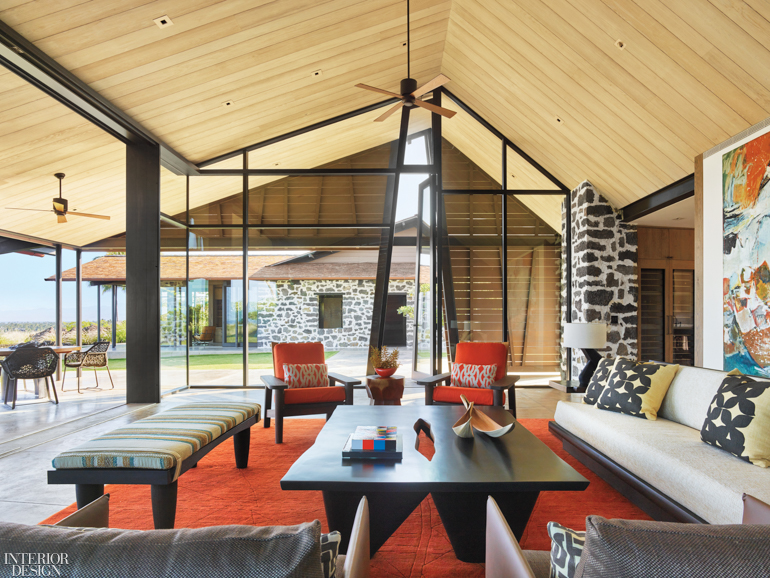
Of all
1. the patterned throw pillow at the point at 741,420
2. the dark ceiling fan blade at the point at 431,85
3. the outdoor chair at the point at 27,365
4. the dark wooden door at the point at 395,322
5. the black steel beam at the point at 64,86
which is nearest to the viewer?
the patterned throw pillow at the point at 741,420

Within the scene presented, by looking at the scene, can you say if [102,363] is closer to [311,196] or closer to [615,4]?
[311,196]

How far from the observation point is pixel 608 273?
6520mm

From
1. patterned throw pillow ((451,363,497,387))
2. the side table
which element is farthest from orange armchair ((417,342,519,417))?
the side table

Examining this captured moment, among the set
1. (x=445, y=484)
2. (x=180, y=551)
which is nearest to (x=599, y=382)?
(x=445, y=484)

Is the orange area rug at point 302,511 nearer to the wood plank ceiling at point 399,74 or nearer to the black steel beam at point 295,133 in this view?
the wood plank ceiling at point 399,74

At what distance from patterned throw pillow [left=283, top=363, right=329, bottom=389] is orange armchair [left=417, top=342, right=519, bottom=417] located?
0.97 meters

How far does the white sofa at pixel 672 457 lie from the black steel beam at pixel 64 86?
190 inches

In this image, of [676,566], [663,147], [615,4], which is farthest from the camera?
[663,147]

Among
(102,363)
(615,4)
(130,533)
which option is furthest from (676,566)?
(102,363)

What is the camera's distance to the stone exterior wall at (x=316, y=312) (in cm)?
691

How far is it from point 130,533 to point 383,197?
6495mm

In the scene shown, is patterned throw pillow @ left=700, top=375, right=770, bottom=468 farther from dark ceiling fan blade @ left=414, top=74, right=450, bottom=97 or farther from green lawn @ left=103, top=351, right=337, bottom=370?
green lawn @ left=103, top=351, right=337, bottom=370

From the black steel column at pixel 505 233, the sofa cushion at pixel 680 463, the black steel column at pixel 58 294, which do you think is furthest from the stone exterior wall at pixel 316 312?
the black steel column at pixel 58 294

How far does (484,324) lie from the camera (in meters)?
6.88
